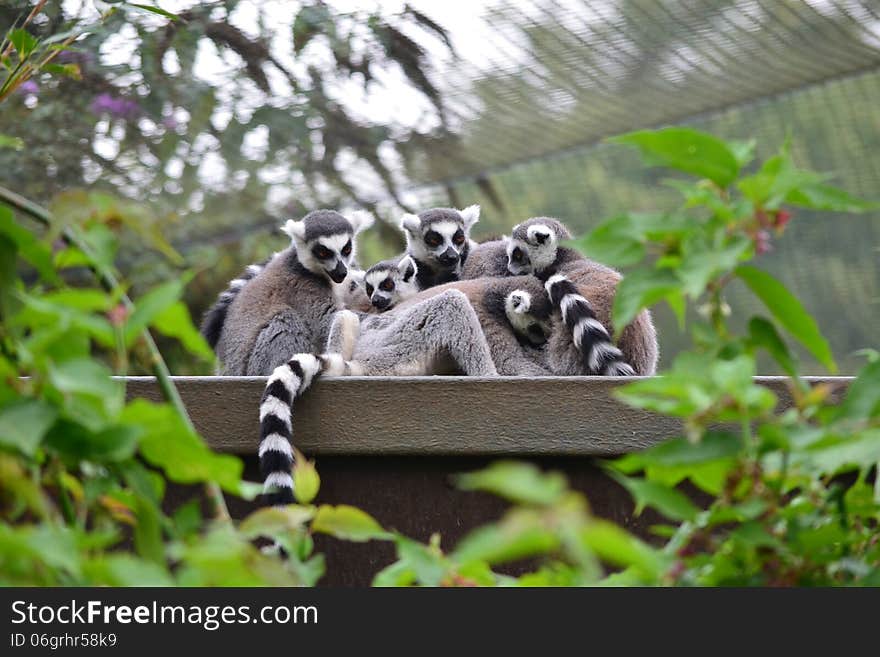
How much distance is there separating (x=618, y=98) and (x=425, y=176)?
3.00ft

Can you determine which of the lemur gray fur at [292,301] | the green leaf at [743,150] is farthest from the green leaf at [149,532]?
the lemur gray fur at [292,301]

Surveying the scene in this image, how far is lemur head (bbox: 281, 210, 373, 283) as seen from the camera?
3.91 m

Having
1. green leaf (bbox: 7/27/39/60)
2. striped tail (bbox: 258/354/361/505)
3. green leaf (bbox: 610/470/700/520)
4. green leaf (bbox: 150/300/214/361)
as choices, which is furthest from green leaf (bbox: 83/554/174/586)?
striped tail (bbox: 258/354/361/505)

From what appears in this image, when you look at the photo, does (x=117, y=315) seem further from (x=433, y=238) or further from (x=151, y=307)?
(x=433, y=238)

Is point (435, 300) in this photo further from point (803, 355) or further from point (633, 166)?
point (803, 355)

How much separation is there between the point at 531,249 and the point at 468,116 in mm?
1026

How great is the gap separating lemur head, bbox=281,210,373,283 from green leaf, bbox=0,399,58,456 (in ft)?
10.4

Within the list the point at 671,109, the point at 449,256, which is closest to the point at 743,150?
the point at 449,256

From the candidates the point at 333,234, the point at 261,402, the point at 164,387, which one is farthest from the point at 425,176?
the point at 164,387

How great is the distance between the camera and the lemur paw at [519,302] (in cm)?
339

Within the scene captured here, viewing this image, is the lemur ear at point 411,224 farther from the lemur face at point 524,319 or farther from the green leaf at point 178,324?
the green leaf at point 178,324

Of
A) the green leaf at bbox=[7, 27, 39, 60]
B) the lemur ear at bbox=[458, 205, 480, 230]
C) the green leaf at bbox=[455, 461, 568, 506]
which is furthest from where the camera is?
the lemur ear at bbox=[458, 205, 480, 230]

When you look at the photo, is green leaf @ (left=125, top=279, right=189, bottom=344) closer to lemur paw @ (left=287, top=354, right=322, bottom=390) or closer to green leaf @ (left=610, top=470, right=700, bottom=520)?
green leaf @ (left=610, top=470, right=700, bottom=520)

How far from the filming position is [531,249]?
3.64m
